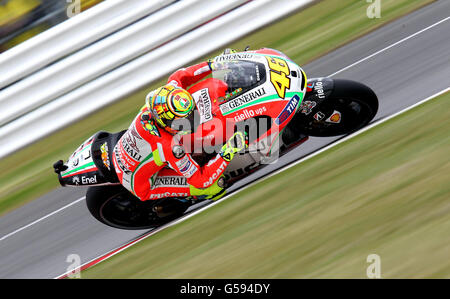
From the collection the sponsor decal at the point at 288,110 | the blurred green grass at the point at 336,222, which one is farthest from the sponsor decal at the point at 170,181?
the sponsor decal at the point at 288,110

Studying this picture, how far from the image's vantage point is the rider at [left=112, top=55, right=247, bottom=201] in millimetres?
4965

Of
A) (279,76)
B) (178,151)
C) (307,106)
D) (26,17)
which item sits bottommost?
(307,106)

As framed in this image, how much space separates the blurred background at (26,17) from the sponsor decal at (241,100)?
4.24 m

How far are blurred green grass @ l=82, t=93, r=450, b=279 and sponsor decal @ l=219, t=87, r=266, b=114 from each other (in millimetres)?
1366

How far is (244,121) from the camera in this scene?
5359mm

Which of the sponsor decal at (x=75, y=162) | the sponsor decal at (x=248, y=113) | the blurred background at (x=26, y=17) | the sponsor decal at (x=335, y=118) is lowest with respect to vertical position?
the sponsor decal at (x=335, y=118)

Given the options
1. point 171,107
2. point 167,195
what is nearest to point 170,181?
point 167,195

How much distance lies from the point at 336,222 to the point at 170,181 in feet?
5.91

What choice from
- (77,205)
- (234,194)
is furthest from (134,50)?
(234,194)

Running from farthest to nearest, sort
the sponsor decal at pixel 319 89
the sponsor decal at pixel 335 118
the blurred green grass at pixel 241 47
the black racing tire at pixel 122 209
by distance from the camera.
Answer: the blurred green grass at pixel 241 47, the black racing tire at pixel 122 209, the sponsor decal at pixel 335 118, the sponsor decal at pixel 319 89

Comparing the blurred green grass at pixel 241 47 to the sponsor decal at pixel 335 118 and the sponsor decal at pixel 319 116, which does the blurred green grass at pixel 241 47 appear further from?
the sponsor decal at pixel 319 116

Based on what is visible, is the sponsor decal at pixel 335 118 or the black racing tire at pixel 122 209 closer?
the sponsor decal at pixel 335 118

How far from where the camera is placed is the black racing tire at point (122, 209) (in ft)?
19.4

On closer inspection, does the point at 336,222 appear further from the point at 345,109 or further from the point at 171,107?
the point at 171,107
